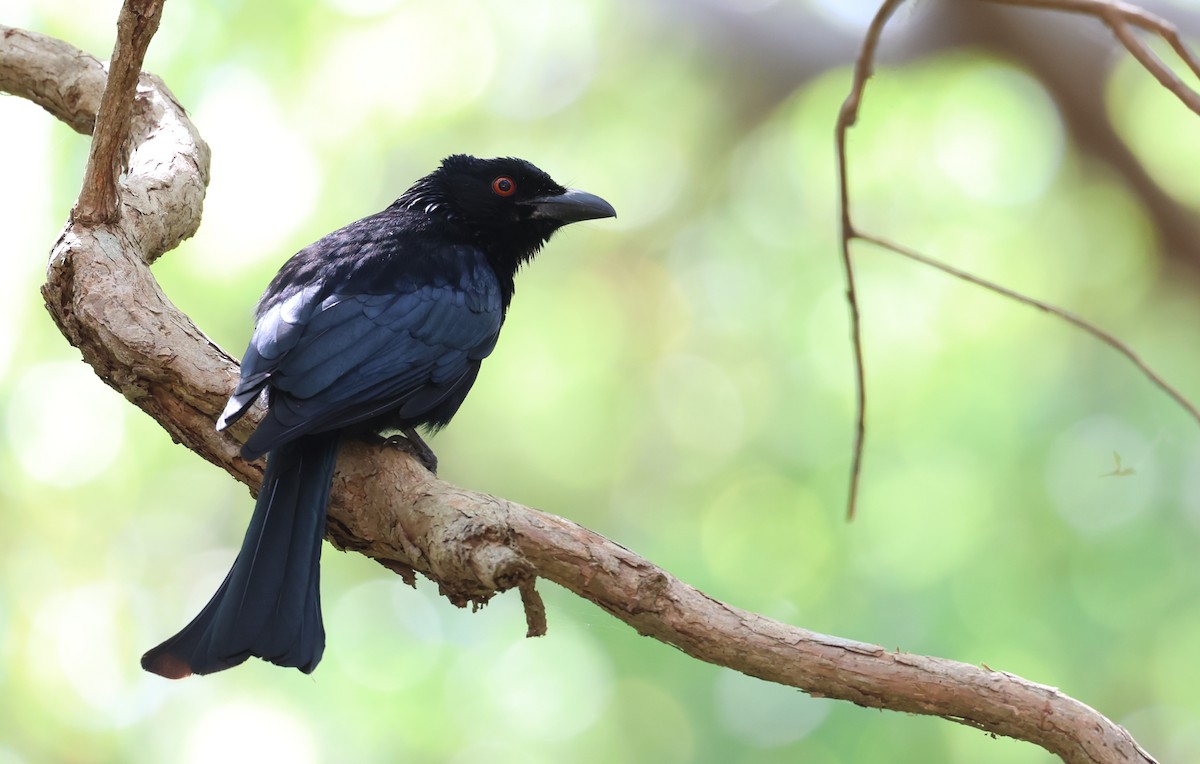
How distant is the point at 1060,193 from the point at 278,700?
24.2ft

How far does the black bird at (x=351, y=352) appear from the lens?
325cm

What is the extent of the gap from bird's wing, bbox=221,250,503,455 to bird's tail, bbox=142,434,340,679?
180mm

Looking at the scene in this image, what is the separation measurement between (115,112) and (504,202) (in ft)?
6.44

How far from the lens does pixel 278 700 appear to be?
8.58 metres

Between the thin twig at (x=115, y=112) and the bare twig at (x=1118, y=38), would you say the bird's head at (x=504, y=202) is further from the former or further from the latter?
the bare twig at (x=1118, y=38)

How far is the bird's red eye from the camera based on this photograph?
5.11 metres

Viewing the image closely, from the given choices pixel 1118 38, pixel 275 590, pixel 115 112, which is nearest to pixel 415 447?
pixel 275 590

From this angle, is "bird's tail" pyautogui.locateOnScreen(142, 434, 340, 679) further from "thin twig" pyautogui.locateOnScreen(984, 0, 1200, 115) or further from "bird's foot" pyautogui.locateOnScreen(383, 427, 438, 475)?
"thin twig" pyautogui.locateOnScreen(984, 0, 1200, 115)

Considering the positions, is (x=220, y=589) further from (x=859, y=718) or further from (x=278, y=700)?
(x=278, y=700)

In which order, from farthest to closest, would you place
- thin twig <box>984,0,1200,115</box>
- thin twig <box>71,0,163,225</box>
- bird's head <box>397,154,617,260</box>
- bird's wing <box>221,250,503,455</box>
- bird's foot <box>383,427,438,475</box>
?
1. bird's head <box>397,154,617,260</box>
2. bird's foot <box>383,427,438,475</box>
3. bird's wing <box>221,250,503,455</box>
4. thin twig <box>71,0,163,225</box>
5. thin twig <box>984,0,1200,115</box>

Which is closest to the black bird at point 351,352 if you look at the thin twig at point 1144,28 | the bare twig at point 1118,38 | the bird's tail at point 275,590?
the bird's tail at point 275,590

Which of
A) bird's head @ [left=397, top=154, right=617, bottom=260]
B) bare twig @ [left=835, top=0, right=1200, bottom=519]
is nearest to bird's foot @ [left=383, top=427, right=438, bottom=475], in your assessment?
Result: bird's head @ [left=397, top=154, right=617, bottom=260]

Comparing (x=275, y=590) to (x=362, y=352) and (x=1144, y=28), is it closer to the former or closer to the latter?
(x=362, y=352)

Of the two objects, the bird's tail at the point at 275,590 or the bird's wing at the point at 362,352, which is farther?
the bird's wing at the point at 362,352
